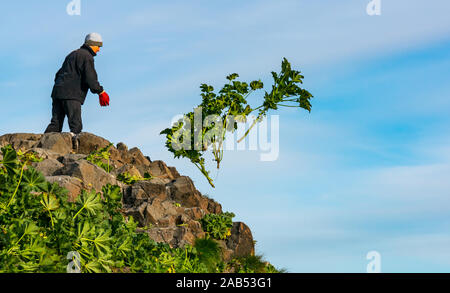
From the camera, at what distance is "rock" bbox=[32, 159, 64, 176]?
1064 centimetres

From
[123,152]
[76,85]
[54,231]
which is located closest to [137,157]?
[123,152]

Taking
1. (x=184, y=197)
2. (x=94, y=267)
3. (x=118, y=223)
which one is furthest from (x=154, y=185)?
(x=94, y=267)

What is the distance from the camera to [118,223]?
24.8 ft

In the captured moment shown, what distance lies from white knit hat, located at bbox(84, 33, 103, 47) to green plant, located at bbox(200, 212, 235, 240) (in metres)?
6.45

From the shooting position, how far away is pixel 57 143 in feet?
42.1

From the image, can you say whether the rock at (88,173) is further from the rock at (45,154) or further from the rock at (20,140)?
the rock at (20,140)

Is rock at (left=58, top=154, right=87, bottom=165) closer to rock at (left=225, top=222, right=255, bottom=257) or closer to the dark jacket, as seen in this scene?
the dark jacket

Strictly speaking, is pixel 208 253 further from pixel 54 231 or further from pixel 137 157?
pixel 137 157

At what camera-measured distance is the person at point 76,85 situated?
14.4 m

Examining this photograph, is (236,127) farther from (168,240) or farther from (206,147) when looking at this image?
(168,240)

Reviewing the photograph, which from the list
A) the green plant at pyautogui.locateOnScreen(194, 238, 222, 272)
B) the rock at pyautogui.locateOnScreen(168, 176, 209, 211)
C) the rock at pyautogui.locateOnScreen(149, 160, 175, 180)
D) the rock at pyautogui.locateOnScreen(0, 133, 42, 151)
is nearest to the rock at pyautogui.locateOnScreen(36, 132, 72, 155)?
the rock at pyautogui.locateOnScreen(0, 133, 42, 151)

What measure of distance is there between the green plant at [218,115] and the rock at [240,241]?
142 centimetres
